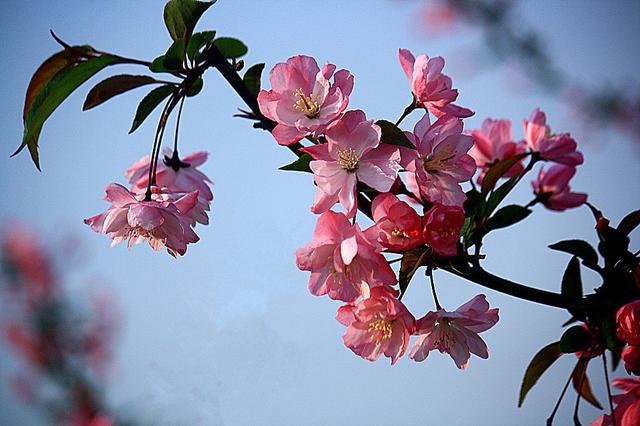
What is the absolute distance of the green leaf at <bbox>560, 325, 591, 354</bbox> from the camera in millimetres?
529

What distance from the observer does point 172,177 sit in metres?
0.57

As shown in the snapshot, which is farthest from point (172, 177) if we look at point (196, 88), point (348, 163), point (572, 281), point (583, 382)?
point (583, 382)

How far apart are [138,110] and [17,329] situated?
3.79 ft

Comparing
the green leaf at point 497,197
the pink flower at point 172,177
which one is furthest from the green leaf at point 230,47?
the green leaf at point 497,197

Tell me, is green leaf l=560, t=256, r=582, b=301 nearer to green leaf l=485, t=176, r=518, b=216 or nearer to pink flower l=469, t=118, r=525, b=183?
green leaf l=485, t=176, r=518, b=216

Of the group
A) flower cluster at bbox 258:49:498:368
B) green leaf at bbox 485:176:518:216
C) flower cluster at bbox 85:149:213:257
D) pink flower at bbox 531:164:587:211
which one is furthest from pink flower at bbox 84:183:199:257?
pink flower at bbox 531:164:587:211

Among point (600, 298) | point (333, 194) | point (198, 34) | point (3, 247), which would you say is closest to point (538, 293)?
point (600, 298)

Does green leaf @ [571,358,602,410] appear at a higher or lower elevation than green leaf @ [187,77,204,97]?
lower

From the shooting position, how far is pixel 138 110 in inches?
18.4

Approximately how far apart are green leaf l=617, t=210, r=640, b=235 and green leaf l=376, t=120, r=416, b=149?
0.91ft

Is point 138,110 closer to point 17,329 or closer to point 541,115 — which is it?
point 541,115

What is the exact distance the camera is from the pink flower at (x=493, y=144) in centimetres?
81

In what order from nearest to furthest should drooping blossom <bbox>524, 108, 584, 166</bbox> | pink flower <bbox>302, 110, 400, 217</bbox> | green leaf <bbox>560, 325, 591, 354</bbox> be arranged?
pink flower <bbox>302, 110, 400, 217</bbox>, green leaf <bbox>560, 325, 591, 354</bbox>, drooping blossom <bbox>524, 108, 584, 166</bbox>

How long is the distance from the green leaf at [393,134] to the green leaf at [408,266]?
8 centimetres
